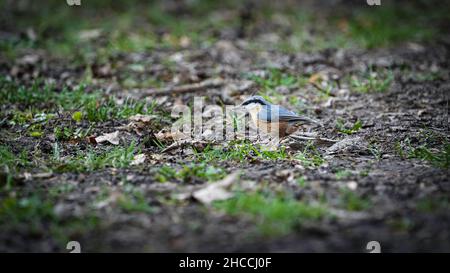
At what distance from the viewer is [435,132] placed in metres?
5.18

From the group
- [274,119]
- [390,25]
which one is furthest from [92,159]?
[390,25]

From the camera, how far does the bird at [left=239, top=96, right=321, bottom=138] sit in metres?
5.16

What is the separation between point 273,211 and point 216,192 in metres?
0.56

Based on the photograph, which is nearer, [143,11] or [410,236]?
[410,236]

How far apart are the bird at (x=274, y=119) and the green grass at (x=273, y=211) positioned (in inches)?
64.2

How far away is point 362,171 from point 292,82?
2.96 m

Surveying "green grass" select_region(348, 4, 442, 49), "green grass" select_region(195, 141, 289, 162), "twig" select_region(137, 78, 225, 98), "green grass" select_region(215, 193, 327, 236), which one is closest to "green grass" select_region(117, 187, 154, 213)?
"green grass" select_region(215, 193, 327, 236)

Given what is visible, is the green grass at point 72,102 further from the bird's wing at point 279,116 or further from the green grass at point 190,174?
the green grass at point 190,174

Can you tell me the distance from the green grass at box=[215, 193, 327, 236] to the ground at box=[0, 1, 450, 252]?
0.05 ft

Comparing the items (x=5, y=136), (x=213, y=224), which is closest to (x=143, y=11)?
(x=5, y=136)

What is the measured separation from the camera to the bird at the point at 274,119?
5.16m

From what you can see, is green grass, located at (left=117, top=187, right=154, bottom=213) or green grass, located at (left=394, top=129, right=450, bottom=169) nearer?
green grass, located at (left=117, top=187, right=154, bottom=213)

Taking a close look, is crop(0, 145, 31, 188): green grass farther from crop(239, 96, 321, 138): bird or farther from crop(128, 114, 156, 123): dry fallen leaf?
crop(239, 96, 321, 138): bird
